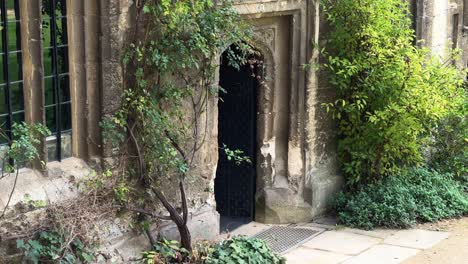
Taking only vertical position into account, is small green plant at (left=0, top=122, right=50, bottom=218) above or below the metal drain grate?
above

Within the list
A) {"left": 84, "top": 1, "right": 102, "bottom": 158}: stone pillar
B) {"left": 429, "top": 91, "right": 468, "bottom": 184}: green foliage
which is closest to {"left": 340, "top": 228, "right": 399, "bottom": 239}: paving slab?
{"left": 429, "top": 91, "right": 468, "bottom": 184}: green foliage

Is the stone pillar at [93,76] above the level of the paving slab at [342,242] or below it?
above

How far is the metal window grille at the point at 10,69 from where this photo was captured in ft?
24.7

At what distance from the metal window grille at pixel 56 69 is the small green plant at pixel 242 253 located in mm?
1768

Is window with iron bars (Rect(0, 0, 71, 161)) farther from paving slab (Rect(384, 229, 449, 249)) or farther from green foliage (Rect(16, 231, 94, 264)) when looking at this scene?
paving slab (Rect(384, 229, 449, 249))

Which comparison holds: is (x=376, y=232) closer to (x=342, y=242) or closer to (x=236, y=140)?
(x=342, y=242)

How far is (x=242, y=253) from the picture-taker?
340 inches

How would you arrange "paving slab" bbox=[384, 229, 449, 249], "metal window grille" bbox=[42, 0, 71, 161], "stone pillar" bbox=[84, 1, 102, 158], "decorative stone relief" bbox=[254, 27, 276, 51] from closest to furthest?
"metal window grille" bbox=[42, 0, 71, 161]
"stone pillar" bbox=[84, 1, 102, 158]
"paving slab" bbox=[384, 229, 449, 249]
"decorative stone relief" bbox=[254, 27, 276, 51]

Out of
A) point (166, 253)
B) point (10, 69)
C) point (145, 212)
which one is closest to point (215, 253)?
point (166, 253)

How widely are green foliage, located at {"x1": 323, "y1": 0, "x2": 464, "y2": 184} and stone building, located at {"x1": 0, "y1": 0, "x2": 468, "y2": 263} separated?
23 centimetres

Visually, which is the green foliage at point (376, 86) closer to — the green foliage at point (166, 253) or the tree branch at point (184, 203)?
the tree branch at point (184, 203)

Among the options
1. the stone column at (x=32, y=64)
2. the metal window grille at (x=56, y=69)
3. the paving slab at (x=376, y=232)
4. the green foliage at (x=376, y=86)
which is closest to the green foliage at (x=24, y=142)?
the stone column at (x=32, y=64)

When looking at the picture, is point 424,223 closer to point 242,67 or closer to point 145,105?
point 242,67

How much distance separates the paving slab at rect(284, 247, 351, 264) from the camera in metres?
9.35
